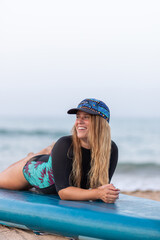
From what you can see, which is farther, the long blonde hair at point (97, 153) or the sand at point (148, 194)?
the sand at point (148, 194)

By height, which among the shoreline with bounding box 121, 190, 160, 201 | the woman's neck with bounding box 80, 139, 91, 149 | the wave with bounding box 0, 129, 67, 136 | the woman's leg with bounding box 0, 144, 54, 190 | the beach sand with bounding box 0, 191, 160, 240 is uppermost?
the woman's neck with bounding box 80, 139, 91, 149

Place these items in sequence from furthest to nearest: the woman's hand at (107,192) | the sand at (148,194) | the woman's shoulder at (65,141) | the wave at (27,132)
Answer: the wave at (27,132), the sand at (148,194), the woman's shoulder at (65,141), the woman's hand at (107,192)

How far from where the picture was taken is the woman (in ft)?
9.53

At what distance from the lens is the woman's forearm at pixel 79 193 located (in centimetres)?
287

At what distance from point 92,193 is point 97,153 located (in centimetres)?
37

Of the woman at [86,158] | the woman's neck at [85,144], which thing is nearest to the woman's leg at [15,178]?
the woman at [86,158]

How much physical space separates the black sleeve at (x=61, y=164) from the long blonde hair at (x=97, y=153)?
0.08 meters

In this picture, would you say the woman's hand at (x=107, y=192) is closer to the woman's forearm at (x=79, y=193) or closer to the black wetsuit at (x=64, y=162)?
the woman's forearm at (x=79, y=193)

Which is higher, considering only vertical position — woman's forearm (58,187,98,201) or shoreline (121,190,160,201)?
woman's forearm (58,187,98,201)

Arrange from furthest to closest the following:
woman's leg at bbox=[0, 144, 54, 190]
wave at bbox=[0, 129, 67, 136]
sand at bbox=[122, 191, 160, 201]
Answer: wave at bbox=[0, 129, 67, 136] → sand at bbox=[122, 191, 160, 201] → woman's leg at bbox=[0, 144, 54, 190]

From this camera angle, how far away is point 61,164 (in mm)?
2922

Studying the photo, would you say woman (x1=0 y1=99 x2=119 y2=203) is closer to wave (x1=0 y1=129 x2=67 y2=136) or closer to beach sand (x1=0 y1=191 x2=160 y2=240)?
beach sand (x1=0 y1=191 x2=160 y2=240)

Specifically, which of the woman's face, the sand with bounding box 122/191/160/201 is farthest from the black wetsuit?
the sand with bounding box 122/191/160/201

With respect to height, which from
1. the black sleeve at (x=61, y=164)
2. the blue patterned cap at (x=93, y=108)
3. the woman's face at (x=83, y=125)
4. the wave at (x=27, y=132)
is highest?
the blue patterned cap at (x=93, y=108)
